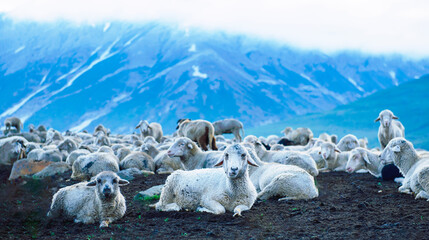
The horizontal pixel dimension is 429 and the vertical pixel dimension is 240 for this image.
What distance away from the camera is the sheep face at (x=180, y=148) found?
11.8 meters

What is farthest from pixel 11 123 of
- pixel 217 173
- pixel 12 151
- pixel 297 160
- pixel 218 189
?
pixel 218 189

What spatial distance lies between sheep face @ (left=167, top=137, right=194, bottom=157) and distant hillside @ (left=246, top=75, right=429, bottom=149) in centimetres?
2886

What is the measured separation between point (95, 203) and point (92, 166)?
17.8 feet

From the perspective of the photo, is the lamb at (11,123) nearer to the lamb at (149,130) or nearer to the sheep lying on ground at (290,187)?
the lamb at (149,130)

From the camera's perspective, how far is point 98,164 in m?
13.0

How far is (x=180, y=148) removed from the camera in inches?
467

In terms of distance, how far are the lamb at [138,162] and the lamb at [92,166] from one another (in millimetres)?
545

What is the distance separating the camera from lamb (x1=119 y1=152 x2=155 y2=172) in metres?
13.9

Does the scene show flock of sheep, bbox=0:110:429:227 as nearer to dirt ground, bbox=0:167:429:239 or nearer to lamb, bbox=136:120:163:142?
dirt ground, bbox=0:167:429:239

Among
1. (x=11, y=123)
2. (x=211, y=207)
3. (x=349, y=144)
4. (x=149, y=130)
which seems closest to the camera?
(x=211, y=207)

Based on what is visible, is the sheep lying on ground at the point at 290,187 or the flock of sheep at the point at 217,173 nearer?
the flock of sheep at the point at 217,173

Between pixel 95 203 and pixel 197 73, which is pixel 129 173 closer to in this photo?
pixel 95 203

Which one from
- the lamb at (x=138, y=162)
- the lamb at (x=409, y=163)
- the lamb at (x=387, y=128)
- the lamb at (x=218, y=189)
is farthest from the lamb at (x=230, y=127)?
the lamb at (x=218, y=189)

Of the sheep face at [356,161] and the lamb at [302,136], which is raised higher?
the sheep face at [356,161]
